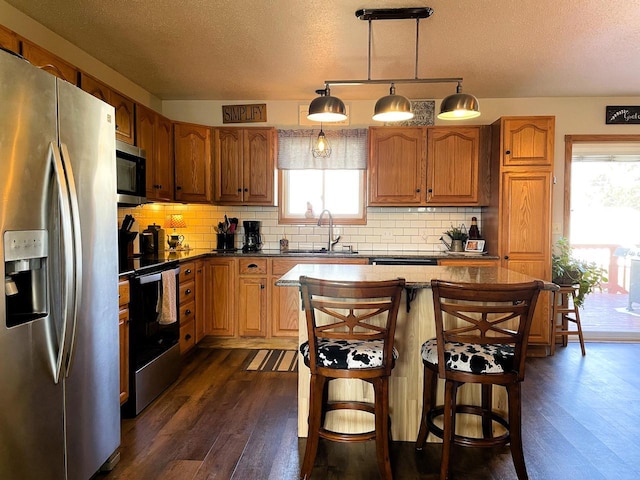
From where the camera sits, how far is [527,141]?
399 cm

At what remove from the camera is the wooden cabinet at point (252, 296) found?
4.23 metres

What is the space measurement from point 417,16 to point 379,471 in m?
2.63

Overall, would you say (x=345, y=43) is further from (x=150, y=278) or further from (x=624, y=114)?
(x=624, y=114)

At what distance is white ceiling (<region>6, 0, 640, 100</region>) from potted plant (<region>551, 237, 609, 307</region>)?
170 cm

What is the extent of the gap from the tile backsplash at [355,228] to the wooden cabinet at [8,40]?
2.52 m

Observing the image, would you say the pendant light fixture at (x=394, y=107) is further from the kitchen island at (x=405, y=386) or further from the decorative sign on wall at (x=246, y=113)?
the decorative sign on wall at (x=246, y=113)

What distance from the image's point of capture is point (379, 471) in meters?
2.07

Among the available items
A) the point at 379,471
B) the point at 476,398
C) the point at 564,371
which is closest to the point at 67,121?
the point at 379,471

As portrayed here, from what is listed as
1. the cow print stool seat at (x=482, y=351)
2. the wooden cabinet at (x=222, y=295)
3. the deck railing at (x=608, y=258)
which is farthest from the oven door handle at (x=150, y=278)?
the deck railing at (x=608, y=258)

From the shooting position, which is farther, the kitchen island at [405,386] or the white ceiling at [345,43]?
the white ceiling at [345,43]

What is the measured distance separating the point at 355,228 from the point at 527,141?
1.91 m

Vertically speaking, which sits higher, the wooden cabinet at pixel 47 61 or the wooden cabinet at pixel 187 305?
the wooden cabinet at pixel 47 61

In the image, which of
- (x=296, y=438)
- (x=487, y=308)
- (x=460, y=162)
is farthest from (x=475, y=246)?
(x=296, y=438)

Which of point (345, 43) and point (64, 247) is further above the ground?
point (345, 43)
